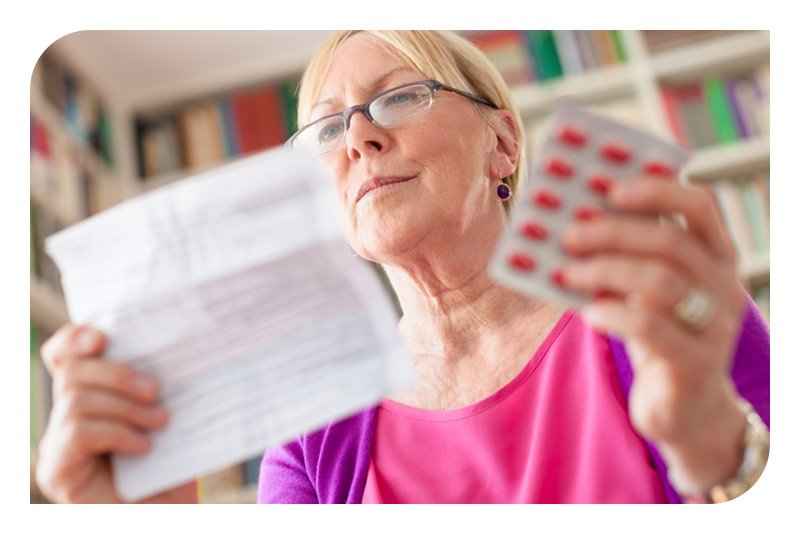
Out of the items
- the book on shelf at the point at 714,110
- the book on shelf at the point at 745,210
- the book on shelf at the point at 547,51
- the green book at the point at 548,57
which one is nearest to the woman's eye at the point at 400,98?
the book on shelf at the point at 547,51

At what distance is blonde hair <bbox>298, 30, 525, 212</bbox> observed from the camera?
1.00m

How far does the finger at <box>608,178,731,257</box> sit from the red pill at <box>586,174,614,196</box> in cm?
2

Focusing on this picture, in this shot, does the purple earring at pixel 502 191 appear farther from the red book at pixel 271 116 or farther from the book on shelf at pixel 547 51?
the red book at pixel 271 116

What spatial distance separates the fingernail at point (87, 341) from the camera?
2.13 feet

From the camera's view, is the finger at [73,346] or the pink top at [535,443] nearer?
the finger at [73,346]

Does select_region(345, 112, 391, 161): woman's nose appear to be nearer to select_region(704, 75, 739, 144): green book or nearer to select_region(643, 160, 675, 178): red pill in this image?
select_region(643, 160, 675, 178): red pill

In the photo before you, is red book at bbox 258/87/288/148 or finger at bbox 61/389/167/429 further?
red book at bbox 258/87/288/148

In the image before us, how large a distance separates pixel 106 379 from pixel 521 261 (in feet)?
1.24

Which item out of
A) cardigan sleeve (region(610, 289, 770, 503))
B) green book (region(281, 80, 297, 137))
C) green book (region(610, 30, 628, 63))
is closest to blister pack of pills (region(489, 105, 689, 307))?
cardigan sleeve (region(610, 289, 770, 503))

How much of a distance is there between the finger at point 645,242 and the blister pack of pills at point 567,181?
22 mm

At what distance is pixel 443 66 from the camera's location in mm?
1011

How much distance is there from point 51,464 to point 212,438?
15 cm
